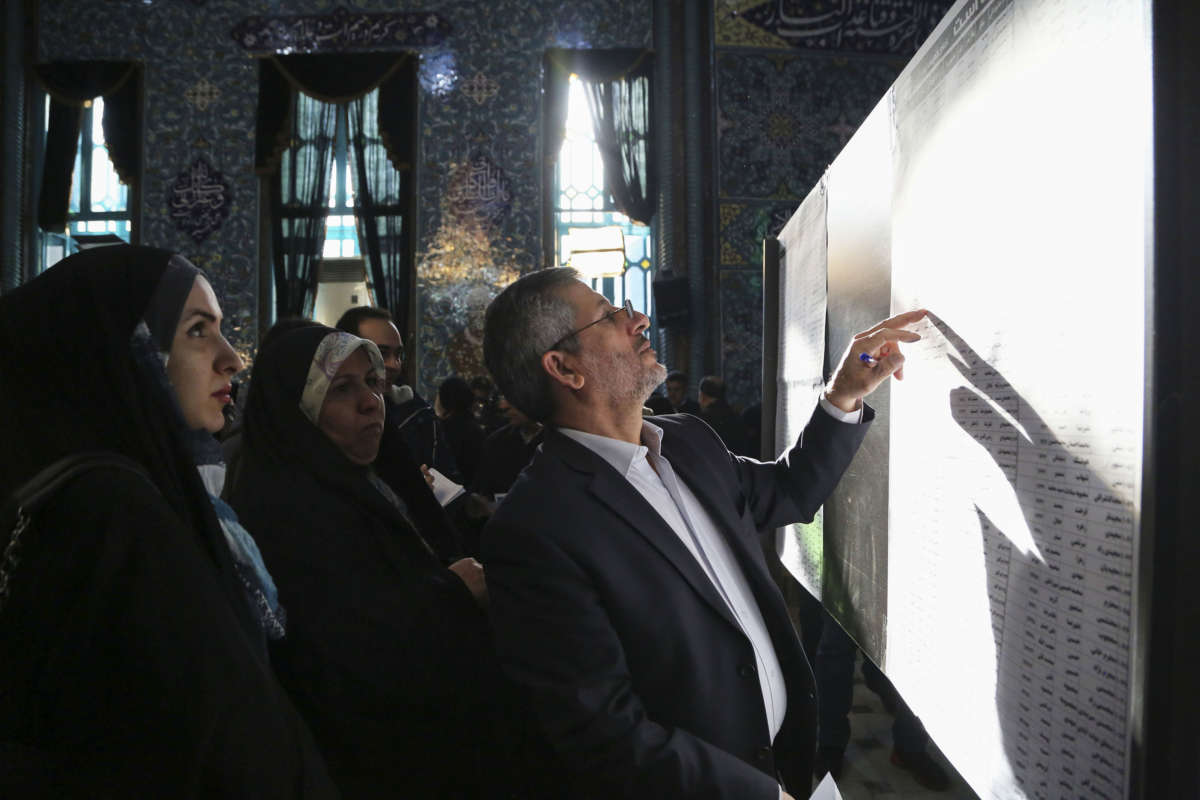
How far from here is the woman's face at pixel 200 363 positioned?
0.97m

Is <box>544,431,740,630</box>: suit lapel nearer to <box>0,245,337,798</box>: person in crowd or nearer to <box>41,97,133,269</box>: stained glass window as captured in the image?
<box>0,245,337,798</box>: person in crowd

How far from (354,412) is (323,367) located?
102mm

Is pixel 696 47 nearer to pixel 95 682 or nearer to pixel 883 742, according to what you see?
pixel 883 742

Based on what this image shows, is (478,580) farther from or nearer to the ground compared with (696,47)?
nearer to the ground

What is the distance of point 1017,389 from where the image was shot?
0.78 metres

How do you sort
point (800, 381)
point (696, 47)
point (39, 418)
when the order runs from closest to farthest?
point (39, 418), point (800, 381), point (696, 47)

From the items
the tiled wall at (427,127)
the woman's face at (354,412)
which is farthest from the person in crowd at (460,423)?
the tiled wall at (427,127)

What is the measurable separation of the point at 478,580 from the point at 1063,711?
0.91 metres

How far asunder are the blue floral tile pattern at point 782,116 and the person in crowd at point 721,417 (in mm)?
2650

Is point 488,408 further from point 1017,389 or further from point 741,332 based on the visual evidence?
point 1017,389

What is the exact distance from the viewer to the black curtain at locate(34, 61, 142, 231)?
6379 millimetres

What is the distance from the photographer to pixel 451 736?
4.09 ft

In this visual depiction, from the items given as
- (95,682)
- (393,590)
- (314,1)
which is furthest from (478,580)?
(314,1)

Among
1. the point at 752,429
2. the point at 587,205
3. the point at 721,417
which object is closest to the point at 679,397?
the point at 721,417
